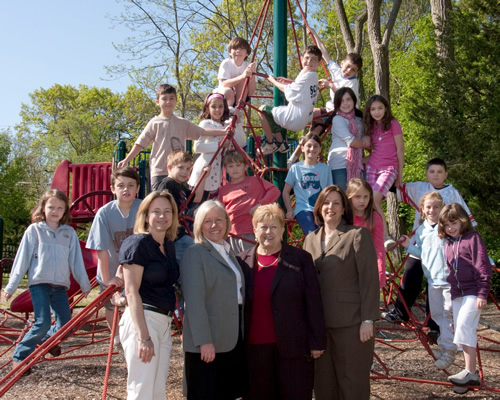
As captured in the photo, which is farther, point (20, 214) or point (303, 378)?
point (20, 214)

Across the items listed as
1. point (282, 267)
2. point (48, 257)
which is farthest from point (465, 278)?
point (48, 257)

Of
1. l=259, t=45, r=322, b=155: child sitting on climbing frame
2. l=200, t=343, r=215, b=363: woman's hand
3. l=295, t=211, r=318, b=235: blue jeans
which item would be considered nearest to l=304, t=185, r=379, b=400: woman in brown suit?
l=200, t=343, r=215, b=363: woman's hand

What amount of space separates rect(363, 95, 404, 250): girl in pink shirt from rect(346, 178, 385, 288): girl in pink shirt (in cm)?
116

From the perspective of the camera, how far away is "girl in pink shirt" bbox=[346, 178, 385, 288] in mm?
3609

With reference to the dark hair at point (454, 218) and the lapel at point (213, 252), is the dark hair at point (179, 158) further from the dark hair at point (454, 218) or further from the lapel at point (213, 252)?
the dark hair at point (454, 218)

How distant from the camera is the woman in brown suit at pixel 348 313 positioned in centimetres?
307

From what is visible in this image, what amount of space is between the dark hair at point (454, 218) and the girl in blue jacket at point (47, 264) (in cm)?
266

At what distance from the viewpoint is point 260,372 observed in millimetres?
3000

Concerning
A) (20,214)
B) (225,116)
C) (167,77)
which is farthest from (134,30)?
(225,116)

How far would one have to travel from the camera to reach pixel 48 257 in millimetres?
4141

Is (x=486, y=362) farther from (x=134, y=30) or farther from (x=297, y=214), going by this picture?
(x=134, y=30)

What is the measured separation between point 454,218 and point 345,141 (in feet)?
4.25

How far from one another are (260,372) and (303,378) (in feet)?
0.77

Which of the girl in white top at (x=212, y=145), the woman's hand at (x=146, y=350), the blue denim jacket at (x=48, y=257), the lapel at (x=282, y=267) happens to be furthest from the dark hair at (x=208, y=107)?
the woman's hand at (x=146, y=350)
